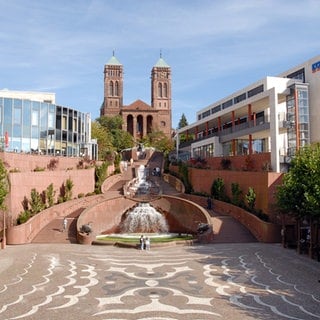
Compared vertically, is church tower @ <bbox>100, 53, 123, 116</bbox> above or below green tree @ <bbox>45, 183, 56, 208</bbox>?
above

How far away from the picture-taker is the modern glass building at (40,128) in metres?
48.0

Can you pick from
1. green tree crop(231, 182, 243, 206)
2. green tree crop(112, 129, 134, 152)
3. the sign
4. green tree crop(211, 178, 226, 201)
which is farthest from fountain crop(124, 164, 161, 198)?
green tree crop(112, 129, 134, 152)

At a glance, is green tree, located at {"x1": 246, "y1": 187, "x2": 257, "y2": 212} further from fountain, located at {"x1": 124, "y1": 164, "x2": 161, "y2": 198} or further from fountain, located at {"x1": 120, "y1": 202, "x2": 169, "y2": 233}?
fountain, located at {"x1": 124, "y1": 164, "x2": 161, "y2": 198}

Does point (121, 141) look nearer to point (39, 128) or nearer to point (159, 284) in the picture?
point (39, 128)

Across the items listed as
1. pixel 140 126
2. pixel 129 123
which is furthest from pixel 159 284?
pixel 140 126

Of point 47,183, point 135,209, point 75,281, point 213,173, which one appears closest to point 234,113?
point 213,173

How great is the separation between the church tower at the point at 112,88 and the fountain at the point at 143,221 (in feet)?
331

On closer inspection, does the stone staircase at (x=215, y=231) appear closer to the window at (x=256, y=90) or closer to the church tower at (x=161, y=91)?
the window at (x=256, y=90)

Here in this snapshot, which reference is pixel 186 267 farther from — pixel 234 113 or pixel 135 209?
pixel 234 113

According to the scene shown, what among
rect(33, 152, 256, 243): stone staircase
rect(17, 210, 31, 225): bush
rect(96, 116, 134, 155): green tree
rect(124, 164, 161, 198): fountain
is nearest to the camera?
rect(33, 152, 256, 243): stone staircase

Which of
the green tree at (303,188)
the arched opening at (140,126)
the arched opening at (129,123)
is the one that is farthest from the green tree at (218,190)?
the arched opening at (129,123)

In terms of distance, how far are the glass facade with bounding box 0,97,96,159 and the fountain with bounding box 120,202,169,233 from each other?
549 inches

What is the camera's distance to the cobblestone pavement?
53.9 feet

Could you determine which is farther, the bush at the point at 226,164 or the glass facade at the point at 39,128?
the bush at the point at 226,164
